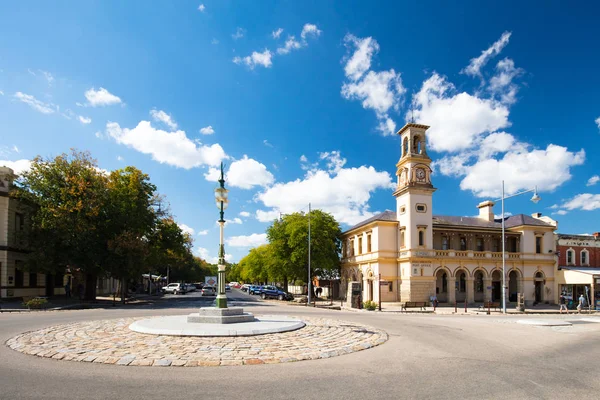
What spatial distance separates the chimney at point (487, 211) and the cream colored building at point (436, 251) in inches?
94.5

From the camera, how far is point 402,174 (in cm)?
4597

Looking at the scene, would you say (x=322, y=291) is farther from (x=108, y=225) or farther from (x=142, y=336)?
(x=142, y=336)

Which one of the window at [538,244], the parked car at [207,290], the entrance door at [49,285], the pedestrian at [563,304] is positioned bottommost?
the parked car at [207,290]

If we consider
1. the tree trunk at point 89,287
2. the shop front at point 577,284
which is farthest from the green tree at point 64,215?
the shop front at point 577,284

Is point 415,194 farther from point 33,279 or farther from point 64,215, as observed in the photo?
point 33,279

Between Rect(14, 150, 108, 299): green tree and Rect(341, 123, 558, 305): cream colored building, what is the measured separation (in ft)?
85.2

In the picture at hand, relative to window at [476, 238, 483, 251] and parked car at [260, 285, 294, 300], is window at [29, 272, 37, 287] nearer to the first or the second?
parked car at [260, 285, 294, 300]

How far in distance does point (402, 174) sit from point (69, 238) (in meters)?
33.1

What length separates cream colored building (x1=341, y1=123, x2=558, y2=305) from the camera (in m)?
43.5

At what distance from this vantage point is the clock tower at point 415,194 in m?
43.6

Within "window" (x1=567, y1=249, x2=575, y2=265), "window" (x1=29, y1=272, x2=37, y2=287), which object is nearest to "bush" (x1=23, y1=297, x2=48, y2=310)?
"window" (x1=29, y1=272, x2=37, y2=287)

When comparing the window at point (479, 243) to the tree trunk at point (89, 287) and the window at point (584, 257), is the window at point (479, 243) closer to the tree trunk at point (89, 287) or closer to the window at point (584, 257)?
the window at point (584, 257)

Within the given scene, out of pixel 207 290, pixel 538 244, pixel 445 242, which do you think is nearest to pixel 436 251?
pixel 445 242

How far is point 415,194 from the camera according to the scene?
4394cm
